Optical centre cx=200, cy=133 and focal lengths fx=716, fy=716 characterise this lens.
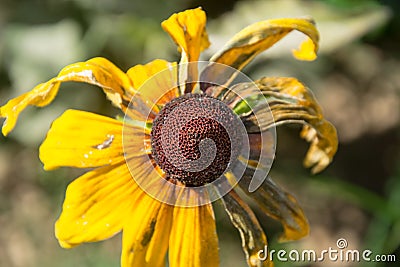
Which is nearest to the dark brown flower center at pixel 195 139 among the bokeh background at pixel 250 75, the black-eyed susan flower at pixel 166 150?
the black-eyed susan flower at pixel 166 150

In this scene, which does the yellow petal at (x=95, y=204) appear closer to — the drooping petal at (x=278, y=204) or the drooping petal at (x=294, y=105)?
the drooping petal at (x=278, y=204)

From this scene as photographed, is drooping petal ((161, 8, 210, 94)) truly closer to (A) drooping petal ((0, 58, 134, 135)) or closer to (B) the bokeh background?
(A) drooping petal ((0, 58, 134, 135))

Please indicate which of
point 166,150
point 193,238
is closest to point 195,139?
point 166,150

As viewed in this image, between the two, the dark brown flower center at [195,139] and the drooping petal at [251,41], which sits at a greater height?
the drooping petal at [251,41]

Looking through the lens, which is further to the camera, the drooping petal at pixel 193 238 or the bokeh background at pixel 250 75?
the bokeh background at pixel 250 75

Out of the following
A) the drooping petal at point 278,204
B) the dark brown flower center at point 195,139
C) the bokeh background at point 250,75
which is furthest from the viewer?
the bokeh background at point 250,75

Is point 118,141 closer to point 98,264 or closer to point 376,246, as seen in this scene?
point 98,264

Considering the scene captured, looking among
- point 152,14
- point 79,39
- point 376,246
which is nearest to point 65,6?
point 79,39

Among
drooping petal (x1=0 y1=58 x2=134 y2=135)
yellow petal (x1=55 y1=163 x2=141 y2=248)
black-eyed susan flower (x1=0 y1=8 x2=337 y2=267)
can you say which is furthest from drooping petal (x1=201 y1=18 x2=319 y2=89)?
yellow petal (x1=55 y1=163 x2=141 y2=248)
